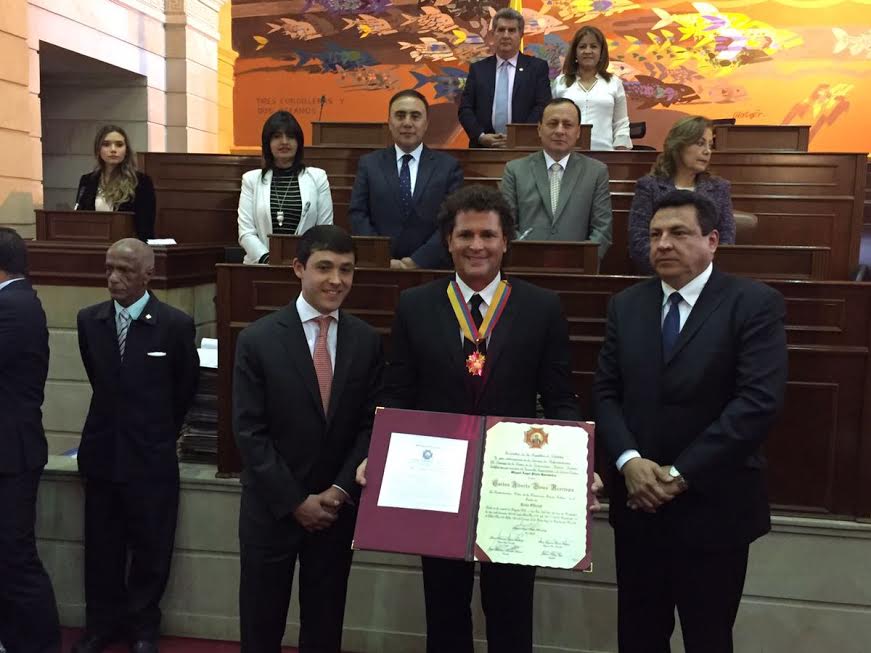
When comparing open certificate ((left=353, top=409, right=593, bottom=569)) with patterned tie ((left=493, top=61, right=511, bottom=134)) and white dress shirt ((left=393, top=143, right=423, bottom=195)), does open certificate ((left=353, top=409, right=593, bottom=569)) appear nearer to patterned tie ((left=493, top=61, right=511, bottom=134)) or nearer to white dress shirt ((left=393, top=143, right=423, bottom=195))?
white dress shirt ((left=393, top=143, right=423, bottom=195))

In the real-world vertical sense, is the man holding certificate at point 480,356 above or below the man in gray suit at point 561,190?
below

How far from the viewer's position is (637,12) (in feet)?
23.0

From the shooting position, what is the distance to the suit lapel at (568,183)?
276 centimetres

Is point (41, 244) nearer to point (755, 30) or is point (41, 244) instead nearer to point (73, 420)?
point (73, 420)

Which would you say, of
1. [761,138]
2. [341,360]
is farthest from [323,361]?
[761,138]

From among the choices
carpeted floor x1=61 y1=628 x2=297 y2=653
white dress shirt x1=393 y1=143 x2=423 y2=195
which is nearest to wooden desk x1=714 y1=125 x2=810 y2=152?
white dress shirt x1=393 y1=143 x2=423 y2=195

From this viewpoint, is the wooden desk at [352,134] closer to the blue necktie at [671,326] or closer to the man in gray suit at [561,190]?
the man in gray suit at [561,190]

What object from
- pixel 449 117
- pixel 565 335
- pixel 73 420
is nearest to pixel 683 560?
pixel 565 335

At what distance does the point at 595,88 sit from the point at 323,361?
8.34 feet

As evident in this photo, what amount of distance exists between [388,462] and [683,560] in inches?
25.5

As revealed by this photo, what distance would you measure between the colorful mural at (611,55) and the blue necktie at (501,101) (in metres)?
3.34

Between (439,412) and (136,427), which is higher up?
(439,412)

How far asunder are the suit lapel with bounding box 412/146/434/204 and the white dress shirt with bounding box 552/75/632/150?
112 centimetres

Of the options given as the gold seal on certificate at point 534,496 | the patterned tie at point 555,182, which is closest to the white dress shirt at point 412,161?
the patterned tie at point 555,182
